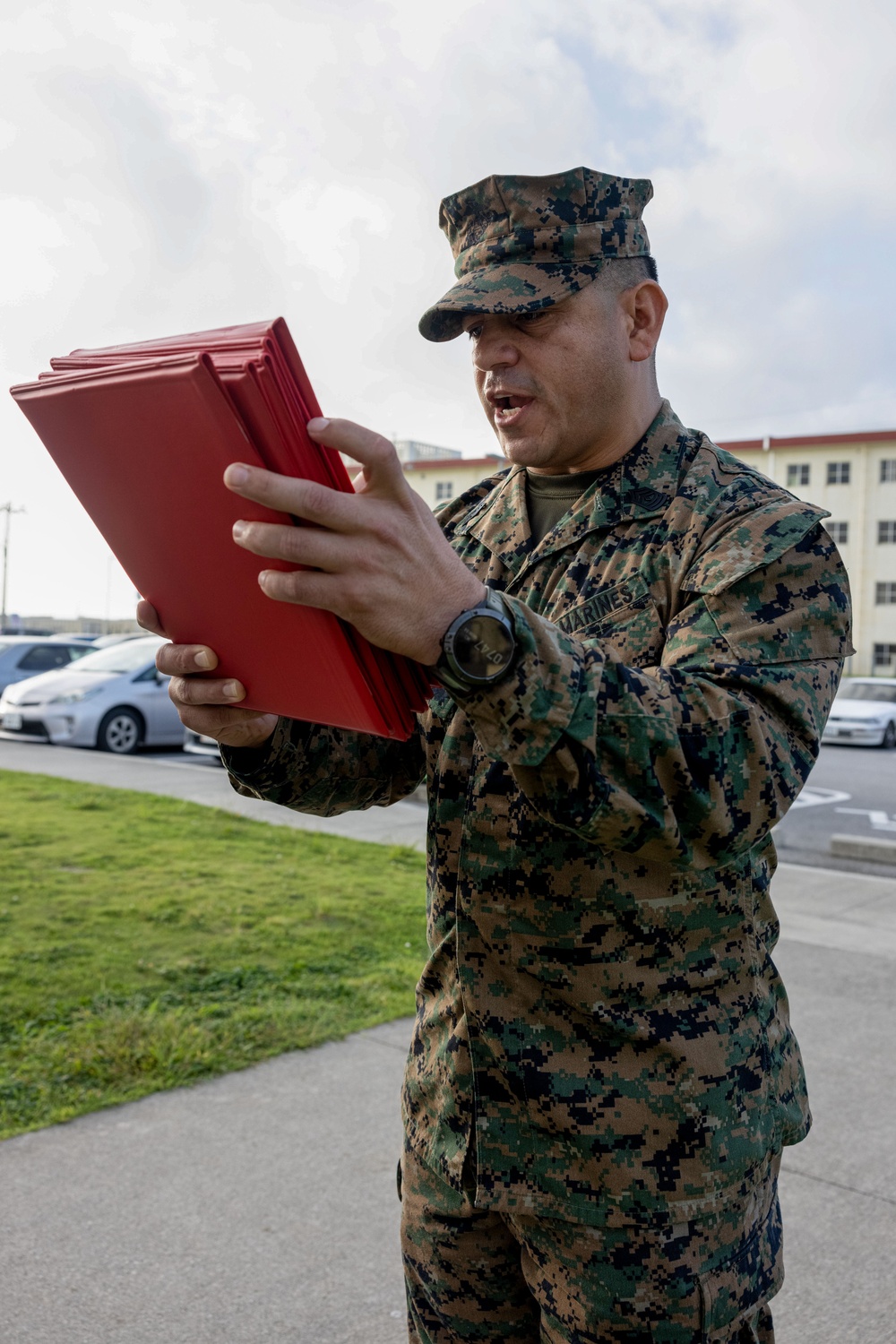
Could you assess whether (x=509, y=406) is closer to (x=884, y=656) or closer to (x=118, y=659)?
(x=118, y=659)

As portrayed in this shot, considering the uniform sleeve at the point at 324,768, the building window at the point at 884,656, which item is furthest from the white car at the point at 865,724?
the building window at the point at 884,656

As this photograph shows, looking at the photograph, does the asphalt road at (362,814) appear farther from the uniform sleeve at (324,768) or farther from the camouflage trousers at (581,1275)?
the camouflage trousers at (581,1275)

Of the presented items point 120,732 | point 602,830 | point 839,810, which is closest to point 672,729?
point 602,830

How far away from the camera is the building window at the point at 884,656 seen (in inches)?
1678

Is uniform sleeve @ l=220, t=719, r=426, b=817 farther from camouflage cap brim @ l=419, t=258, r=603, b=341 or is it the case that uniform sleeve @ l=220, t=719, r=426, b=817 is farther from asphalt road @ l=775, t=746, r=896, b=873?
asphalt road @ l=775, t=746, r=896, b=873

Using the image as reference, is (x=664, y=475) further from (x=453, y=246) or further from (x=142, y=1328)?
(x=142, y=1328)

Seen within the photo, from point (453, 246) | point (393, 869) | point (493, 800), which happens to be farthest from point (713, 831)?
point (393, 869)

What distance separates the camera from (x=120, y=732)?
13.5 metres

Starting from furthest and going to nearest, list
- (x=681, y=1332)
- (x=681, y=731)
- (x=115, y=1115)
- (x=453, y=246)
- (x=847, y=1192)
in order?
1. (x=115, y=1115)
2. (x=847, y=1192)
3. (x=453, y=246)
4. (x=681, y=1332)
5. (x=681, y=731)

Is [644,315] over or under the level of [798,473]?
under

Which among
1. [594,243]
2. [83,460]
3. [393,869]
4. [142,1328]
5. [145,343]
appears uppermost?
[594,243]

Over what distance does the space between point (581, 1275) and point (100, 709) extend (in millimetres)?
12553

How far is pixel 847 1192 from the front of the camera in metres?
3.37

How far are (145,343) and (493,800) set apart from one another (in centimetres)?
74
